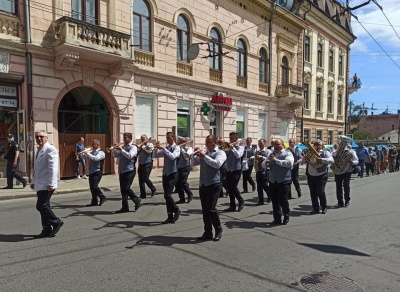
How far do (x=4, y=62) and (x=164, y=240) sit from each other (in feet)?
31.5

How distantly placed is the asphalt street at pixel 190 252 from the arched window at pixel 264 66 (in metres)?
17.5

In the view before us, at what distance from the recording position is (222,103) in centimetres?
2033

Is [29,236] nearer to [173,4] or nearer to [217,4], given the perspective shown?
[173,4]

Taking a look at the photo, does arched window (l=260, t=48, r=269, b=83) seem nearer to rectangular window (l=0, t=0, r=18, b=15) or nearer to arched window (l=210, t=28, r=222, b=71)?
arched window (l=210, t=28, r=222, b=71)

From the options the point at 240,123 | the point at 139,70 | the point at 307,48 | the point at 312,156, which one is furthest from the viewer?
the point at 307,48

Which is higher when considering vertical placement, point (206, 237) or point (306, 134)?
point (306, 134)

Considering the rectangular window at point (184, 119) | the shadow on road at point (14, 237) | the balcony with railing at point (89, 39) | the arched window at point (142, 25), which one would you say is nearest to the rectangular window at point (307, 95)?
the rectangular window at point (184, 119)

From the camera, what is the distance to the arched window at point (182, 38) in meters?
18.0

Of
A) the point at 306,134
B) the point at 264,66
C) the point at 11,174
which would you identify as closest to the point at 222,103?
the point at 264,66

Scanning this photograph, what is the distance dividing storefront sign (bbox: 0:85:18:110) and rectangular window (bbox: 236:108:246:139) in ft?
44.3

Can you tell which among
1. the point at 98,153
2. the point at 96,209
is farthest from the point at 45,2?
the point at 96,209

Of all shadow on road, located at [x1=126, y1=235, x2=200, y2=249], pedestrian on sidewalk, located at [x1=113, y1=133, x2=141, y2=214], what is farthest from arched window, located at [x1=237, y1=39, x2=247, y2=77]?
shadow on road, located at [x1=126, y1=235, x2=200, y2=249]

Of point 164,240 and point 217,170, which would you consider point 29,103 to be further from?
point 217,170

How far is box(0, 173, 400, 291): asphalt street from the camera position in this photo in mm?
4047
